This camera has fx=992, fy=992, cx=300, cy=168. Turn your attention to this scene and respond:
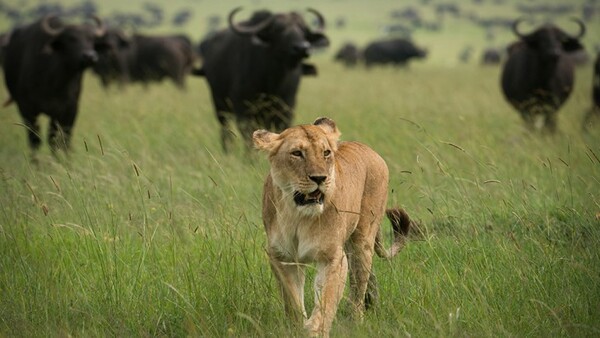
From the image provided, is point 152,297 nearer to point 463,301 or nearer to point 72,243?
point 72,243

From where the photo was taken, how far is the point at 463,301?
473 cm

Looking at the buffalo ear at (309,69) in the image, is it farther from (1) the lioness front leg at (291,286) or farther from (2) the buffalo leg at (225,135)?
(1) the lioness front leg at (291,286)

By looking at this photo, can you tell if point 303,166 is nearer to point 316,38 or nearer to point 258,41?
point 258,41

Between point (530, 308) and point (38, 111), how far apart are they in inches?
305

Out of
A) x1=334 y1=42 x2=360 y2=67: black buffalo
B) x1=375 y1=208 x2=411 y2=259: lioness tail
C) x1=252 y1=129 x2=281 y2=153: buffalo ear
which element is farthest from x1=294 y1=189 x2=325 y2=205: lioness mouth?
x1=334 y1=42 x2=360 y2=67: black buffalo

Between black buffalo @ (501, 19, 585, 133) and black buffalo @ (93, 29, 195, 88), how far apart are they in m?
13.2

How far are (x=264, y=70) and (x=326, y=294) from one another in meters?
7.64

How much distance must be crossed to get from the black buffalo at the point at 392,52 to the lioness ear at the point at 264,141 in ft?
157

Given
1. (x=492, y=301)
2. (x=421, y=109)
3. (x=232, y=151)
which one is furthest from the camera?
(x=421, y=109)

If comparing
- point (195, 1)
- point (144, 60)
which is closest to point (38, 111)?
point (144, 60)

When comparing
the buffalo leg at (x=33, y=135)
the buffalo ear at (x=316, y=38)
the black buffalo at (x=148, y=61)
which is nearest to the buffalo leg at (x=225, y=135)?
the buffalo ear at (x=316, y=38)

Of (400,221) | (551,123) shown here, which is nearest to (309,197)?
(400,221)

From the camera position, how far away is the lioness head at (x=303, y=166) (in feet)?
14.2

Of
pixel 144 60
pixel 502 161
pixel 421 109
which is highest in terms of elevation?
pixel 502 161
